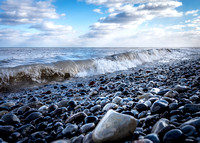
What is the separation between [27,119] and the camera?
7.72ft

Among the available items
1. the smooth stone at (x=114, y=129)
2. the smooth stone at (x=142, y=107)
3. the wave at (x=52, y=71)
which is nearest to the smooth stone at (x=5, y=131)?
the smooth stone at (x=114, y=129)

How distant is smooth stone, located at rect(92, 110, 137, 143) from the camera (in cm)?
128

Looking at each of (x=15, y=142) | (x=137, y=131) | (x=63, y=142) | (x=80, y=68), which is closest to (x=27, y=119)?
(x=15, y=142)

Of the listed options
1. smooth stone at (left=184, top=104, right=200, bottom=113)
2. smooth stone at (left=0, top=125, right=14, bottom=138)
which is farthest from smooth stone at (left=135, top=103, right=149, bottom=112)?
smooth stone at (left=0, top=125, right=14, bottom=138)

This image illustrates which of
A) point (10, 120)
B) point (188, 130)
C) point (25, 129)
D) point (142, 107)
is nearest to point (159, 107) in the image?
point (142, 107)

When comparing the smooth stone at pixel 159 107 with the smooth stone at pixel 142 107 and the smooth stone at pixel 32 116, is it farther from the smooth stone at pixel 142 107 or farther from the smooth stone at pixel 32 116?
the smooth stone at pixel 32 116

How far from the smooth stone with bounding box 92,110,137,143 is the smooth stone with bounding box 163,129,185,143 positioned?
31 cm

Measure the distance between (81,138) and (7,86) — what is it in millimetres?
4905

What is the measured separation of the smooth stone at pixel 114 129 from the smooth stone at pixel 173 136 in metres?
0.31

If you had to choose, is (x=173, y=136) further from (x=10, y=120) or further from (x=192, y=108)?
(x=10, y=120)

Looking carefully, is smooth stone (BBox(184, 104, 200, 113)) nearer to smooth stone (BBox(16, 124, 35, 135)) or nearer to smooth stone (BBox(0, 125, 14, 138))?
smooth stone (BBox(16, 124, 35, 135))

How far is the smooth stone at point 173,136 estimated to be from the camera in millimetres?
1131

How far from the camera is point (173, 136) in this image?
3.77 ft

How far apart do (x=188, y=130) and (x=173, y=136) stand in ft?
0.57
